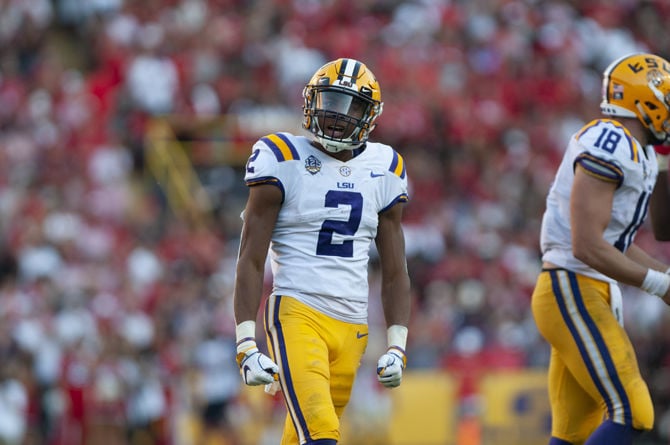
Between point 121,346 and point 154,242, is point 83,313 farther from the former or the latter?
point 154,242

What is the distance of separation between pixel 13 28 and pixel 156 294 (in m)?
4.33

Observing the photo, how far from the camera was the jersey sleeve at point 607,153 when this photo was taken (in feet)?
19.0

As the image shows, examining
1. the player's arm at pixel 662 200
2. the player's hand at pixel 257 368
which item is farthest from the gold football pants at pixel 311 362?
the player's arm at pixel 662 200

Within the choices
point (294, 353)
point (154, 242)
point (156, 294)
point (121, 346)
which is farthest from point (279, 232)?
point (154, 242)

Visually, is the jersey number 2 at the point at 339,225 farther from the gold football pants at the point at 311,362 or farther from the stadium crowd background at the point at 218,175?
the stadium crowd background at the point at 218,175

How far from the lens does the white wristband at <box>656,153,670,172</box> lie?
21.5ft

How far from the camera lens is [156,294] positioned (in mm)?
12547

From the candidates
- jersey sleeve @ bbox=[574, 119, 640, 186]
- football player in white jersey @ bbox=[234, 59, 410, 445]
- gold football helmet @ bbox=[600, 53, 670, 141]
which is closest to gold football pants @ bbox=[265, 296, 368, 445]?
football player in white jersey @ bbox=[234, 59, 410, 445]

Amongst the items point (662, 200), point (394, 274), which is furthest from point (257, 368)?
point (662, 200)

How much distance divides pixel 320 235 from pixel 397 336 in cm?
61

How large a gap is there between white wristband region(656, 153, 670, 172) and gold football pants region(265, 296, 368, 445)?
1.88 m

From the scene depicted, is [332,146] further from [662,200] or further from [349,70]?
[662,200]

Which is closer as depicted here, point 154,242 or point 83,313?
point 83,313

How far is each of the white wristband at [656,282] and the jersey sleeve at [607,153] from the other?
45cm
